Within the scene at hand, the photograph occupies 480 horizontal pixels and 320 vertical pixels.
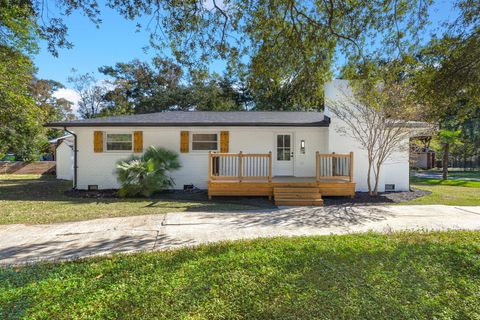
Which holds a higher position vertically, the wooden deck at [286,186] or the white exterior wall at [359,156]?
the white exterior wall at [359,156]

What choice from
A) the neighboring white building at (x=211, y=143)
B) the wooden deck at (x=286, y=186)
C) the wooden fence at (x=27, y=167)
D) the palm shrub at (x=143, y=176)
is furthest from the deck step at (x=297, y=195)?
the wooden fence at (x=27, y=167)

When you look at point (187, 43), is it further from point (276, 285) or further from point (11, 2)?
point (276, 285)

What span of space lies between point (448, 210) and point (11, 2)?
10645 mm

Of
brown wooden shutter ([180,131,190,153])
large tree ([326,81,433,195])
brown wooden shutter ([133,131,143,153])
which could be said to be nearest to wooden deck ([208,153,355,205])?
large tree ([326,81,433,195])

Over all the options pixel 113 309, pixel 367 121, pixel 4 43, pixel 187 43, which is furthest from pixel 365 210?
pixel 4 43

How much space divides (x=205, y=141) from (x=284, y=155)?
3.21m

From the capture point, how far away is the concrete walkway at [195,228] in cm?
427

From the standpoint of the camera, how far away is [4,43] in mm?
10492

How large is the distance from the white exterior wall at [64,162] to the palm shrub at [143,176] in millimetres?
7527

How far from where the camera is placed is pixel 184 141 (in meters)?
10.8

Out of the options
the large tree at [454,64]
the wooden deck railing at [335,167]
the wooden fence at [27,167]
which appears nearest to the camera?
the large tree at [454,64]

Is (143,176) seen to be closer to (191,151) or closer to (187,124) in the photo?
(191,151)

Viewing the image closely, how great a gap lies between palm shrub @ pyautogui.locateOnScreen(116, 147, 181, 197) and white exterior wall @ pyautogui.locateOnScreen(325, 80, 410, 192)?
6293 millimetres

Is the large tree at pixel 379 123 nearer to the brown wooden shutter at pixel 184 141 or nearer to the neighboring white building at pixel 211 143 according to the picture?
the neighboring white building at pixel 211 143
